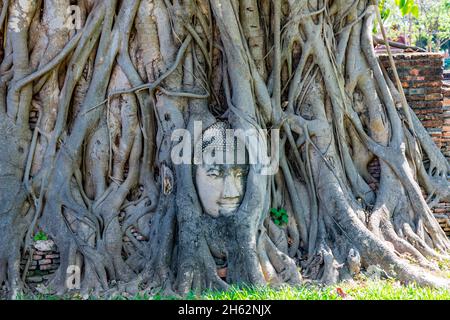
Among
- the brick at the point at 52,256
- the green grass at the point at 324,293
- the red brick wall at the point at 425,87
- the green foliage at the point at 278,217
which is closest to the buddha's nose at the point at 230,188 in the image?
the green foliage at the point at 278,217

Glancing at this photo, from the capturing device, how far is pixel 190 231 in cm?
373

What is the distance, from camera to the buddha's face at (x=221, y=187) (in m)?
3.85

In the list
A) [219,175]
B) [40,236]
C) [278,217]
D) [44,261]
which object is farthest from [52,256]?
[278,217]

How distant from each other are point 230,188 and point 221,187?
7 centimetres

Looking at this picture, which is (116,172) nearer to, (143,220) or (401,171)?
(143,220)

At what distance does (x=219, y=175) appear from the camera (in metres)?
3.86

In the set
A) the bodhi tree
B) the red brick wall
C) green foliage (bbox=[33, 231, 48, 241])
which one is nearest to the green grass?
the bodhi tree

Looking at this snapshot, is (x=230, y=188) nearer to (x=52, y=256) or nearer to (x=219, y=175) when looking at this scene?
(x=219, y=175)

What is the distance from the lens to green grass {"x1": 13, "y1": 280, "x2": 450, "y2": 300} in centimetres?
332

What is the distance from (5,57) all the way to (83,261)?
71.9 inches

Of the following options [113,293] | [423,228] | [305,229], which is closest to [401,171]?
[423,228]

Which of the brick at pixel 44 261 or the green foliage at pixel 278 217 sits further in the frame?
the green foliage at pixel 278 217

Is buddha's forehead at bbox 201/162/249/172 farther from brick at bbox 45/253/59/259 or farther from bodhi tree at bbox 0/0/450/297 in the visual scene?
brick at bbox 45/253/59/259

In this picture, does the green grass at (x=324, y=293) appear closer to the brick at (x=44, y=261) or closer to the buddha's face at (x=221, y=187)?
the brick at (x=44, y=261)
